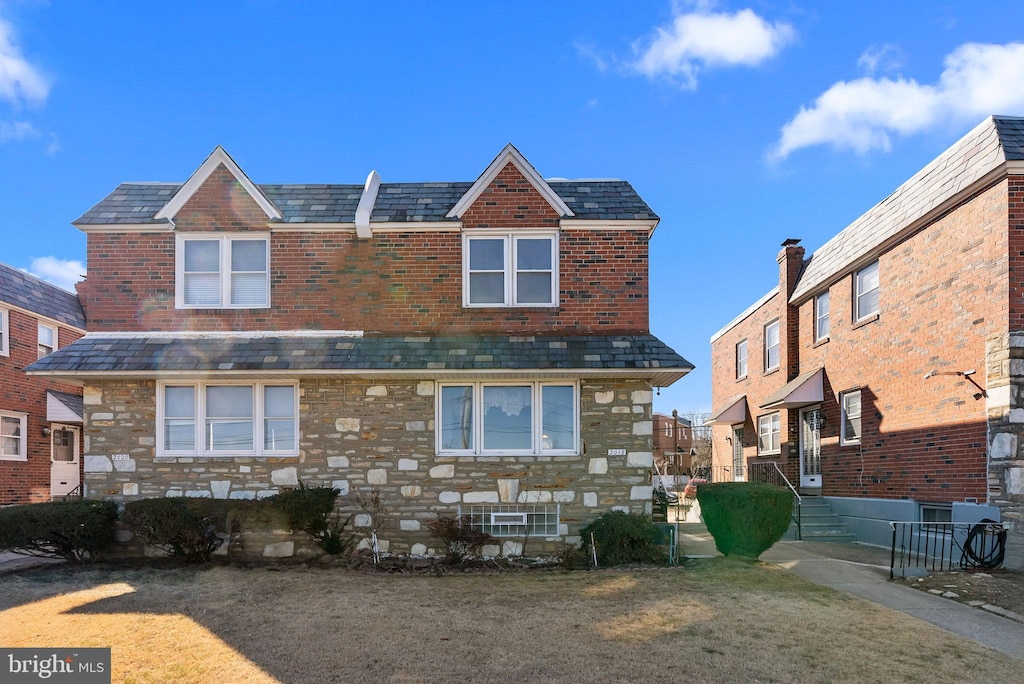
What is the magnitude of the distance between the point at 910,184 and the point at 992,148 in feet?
10.3

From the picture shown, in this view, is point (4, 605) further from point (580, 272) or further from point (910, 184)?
point (910, 184)

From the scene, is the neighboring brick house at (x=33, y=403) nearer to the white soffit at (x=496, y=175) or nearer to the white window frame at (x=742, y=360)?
the white soffit at (x=496, y=175)

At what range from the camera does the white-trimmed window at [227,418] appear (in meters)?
12.1

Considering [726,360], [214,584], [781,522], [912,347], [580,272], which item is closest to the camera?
[214,584]

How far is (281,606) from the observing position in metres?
8.70

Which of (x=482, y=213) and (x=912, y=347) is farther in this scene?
(x=912, y=347)

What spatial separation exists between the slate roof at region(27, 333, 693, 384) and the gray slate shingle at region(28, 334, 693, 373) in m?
0.02

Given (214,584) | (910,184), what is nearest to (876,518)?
(910,184)

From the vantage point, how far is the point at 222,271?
12.8m

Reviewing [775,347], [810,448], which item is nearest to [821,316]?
[775,347]

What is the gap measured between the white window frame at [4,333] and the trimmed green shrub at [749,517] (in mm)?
18512

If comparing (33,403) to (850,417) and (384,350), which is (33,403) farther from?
(850,417)

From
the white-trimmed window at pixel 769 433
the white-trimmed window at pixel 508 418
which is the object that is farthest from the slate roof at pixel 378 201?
the white-trimmed window at pixel 769 433

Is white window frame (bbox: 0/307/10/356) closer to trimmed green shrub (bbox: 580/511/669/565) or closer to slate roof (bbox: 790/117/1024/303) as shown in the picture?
trimmed green shrub (bbox: 580/511/669/565)
